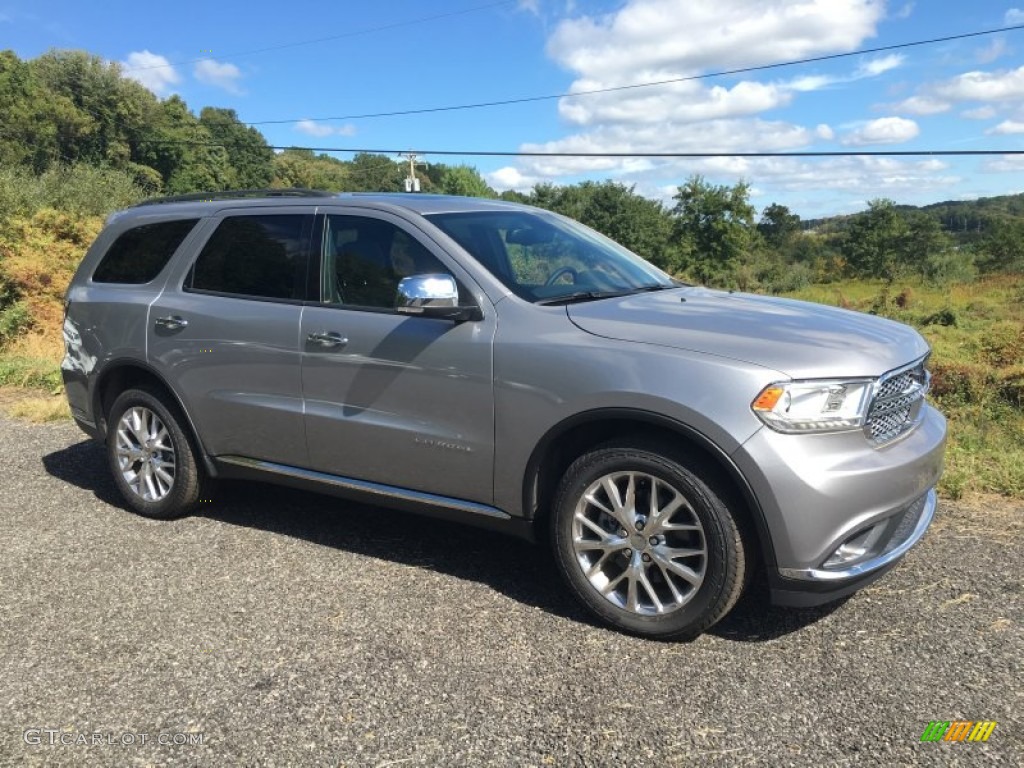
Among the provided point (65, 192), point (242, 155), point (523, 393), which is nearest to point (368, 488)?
point (523, 393)

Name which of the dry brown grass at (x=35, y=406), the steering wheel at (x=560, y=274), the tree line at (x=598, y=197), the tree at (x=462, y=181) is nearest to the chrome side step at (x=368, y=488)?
the steering wheel at (x=560, y=274)

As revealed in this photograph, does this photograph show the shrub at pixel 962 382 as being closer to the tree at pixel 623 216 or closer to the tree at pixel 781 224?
the tree at pixel 623 216

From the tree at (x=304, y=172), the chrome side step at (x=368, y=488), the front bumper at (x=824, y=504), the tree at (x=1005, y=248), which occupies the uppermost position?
the tree at (x=304, y=172)

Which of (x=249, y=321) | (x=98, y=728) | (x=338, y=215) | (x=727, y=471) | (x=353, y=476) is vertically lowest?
(x=98, y=728)

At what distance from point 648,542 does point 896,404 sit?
1143 millimetres

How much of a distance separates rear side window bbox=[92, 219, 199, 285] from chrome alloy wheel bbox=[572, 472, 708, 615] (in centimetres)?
305

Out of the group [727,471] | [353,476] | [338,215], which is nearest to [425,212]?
[338,215]

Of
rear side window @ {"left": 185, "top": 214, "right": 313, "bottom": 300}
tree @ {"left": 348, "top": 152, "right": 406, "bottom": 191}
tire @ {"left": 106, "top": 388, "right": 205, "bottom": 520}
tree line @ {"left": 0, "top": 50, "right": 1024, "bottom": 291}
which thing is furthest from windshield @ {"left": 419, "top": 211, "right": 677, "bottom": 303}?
A: tree @ {"left": 348, "top": 152, "right": 406, "bottom": 191}

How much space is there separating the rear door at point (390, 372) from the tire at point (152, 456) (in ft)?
3.49

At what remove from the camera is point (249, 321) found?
426 centimetres

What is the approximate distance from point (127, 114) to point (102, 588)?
241 feet

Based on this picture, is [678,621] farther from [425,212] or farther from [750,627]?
[425,212]

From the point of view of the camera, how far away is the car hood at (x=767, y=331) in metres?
2.99

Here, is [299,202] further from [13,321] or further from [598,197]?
[598,197]
